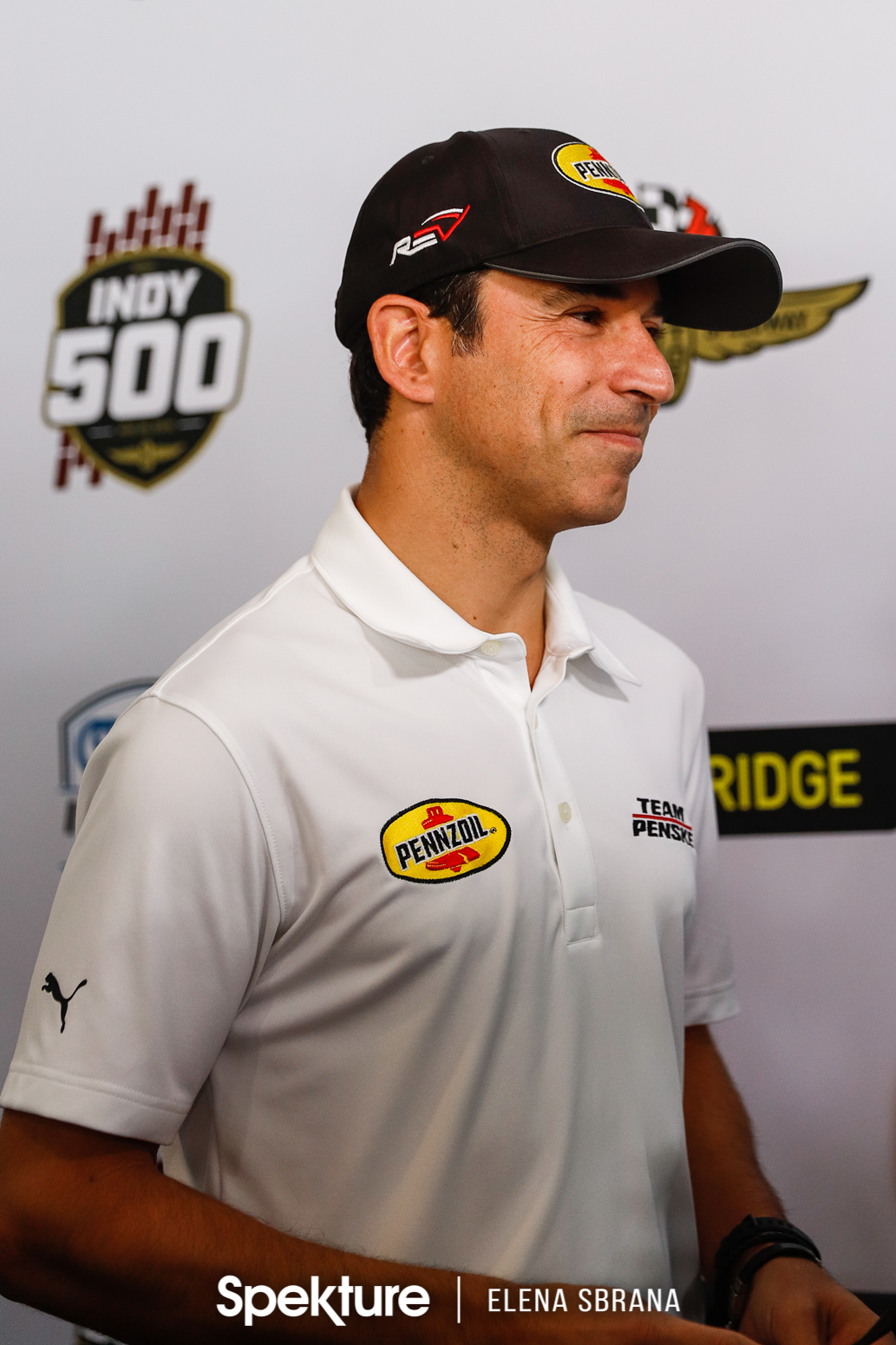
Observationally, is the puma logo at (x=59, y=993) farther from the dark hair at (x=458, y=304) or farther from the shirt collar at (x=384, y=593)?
the dark hair at (x=458, y=304)

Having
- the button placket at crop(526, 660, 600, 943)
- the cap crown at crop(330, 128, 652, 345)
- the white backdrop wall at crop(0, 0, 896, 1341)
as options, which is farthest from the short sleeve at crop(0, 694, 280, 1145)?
the white backdrop wall at crop(0, 0, 896, 1341)

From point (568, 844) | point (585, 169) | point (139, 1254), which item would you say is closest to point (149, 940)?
point (139, 1254)

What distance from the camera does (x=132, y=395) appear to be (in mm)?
1460

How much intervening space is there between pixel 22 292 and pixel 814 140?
105cm

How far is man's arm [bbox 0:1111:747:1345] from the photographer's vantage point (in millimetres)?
653

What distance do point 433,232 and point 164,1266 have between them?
77cm

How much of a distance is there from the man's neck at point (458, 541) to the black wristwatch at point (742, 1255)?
48cm

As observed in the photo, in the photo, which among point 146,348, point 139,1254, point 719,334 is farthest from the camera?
point 146,348

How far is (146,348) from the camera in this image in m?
1.45

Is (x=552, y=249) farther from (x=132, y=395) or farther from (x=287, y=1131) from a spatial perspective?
(x=132, y=395)

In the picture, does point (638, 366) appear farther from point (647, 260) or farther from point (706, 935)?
point (706, 935)

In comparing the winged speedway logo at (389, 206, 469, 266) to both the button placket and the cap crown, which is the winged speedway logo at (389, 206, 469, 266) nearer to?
the cap crown

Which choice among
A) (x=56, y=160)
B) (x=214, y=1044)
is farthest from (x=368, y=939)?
(x=56, y=160)
